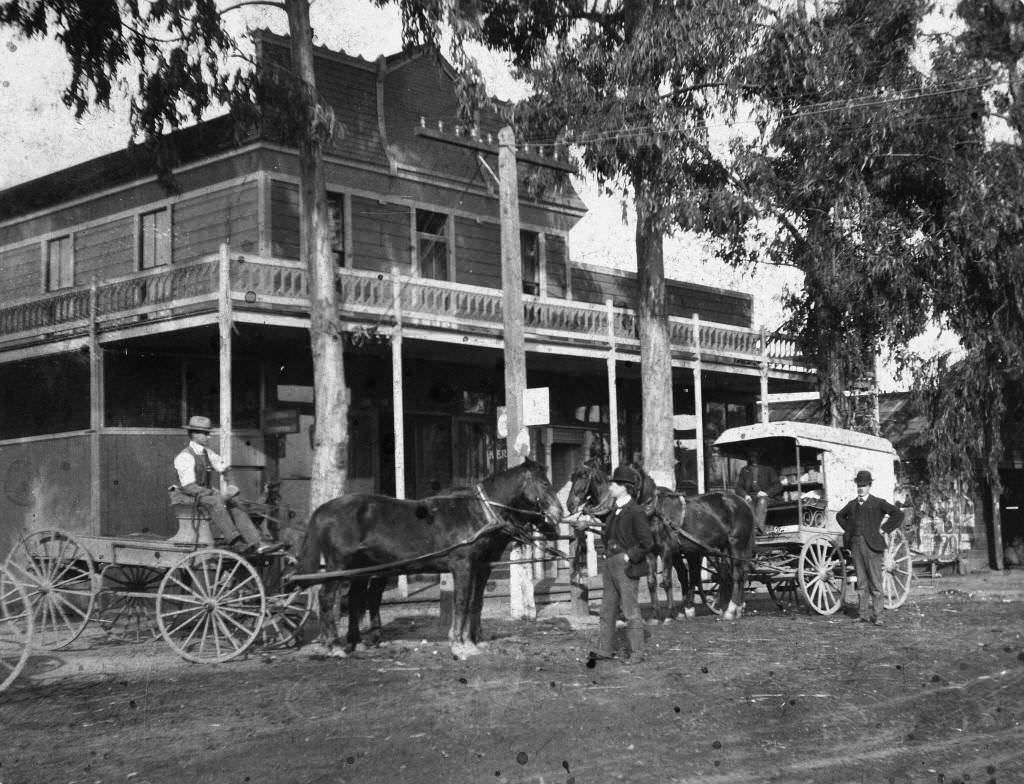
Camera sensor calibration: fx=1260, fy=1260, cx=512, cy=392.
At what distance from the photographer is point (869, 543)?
54.0 feet

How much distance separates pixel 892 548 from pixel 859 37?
10.9 m

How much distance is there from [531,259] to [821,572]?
12.6 m

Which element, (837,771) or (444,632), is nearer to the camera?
(837,771)

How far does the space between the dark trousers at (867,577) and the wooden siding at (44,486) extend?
38.7 feet

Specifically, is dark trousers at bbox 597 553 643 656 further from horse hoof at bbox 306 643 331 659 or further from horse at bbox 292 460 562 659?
horse hoof at bbox 306 643 331 659

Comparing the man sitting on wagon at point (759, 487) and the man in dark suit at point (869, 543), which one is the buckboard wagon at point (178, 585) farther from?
the man sitting on wagon at point (759, 487)

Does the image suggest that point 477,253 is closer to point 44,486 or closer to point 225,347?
point 225,347

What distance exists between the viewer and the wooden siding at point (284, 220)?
2264 cm

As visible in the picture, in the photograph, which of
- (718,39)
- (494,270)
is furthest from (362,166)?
(718,39)

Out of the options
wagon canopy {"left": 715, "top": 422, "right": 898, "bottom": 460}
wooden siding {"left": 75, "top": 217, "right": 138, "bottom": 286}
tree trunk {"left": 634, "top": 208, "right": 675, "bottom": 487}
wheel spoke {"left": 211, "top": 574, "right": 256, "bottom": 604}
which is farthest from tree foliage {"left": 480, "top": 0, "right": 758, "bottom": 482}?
wheel spoke {"left": 211, "top": 574, "right": 256, "bottom": 604}

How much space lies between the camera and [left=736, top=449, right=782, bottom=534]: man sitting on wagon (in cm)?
1900

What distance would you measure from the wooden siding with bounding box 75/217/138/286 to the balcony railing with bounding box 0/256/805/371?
296 cm

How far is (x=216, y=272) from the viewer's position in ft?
64.3

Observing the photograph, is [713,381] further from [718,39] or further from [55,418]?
[55,418]
